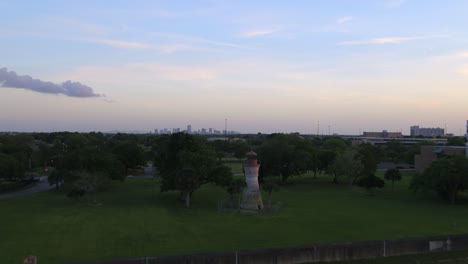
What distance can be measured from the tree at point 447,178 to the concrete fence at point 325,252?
968 inches

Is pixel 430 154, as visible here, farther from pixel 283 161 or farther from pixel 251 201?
pixel 251 201

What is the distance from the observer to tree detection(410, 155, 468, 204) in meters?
41.7

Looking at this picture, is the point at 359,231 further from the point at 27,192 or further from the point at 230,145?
the point at 230,145

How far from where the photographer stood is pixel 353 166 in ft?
184

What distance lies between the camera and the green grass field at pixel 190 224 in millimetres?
23312

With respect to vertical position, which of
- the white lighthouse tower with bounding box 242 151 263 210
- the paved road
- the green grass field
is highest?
the white lighthouse tower with bounding box 242 151 263 210

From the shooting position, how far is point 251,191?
38812 mm

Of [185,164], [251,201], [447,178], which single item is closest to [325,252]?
[251,201]

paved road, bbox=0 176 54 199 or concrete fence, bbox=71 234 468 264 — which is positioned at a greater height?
concrete fence, bbox=71 234 468 264

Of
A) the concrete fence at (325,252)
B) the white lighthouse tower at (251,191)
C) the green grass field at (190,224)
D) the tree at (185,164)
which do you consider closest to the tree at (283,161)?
the green grass field at (190,224)

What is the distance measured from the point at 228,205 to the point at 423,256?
23660 mm

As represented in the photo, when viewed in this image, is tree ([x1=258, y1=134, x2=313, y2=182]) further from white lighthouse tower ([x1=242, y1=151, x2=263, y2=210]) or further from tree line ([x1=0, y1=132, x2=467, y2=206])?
white lighthouse tower ([x1=242, y1=151, x2=263, y2=210])

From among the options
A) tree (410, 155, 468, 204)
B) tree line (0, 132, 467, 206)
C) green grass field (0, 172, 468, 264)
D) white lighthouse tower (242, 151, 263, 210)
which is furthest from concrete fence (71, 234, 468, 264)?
tree (410, 155, 468, 204)

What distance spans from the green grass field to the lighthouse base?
2.51 meters
